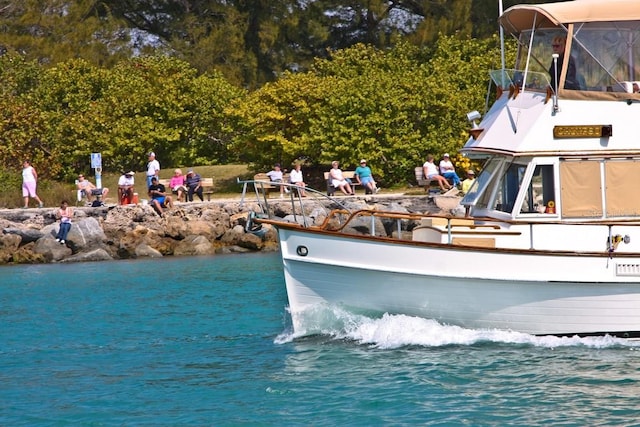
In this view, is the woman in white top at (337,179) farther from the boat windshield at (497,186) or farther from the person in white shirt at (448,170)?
the boat windshield at (497,186)

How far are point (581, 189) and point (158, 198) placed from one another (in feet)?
65.9

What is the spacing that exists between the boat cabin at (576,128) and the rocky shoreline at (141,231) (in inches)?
615

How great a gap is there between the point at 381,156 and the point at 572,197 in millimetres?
22446

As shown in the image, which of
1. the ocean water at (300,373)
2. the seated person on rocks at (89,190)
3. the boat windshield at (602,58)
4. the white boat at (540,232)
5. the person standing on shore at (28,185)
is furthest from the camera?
the person standing on shore at (28,185)

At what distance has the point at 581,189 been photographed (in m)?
16.7

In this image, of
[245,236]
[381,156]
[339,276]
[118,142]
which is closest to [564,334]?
[339,276]

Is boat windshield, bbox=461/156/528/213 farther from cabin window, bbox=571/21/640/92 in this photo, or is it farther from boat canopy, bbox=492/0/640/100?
cabin window, bbox=571/21/640/92

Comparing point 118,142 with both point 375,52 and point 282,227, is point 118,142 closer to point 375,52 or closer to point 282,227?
point 375,52

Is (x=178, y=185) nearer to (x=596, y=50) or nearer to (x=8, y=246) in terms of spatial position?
(x=8, y=246)

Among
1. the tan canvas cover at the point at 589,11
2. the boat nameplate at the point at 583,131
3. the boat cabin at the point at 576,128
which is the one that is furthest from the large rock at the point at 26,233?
the boat nameplate at the point at 583,131

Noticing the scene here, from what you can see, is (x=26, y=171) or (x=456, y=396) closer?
(x=456, y=396)

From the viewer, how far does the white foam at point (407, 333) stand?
53.2 ft

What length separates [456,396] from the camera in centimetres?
1423

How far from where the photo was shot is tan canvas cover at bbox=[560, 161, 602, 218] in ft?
54.5
